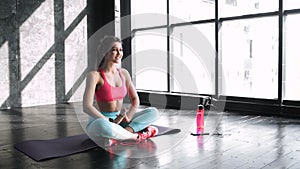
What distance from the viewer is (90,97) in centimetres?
223

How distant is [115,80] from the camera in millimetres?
2402

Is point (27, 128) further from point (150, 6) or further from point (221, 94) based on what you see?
point (150, 6)

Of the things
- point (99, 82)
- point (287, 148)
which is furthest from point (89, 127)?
point (287, 148)

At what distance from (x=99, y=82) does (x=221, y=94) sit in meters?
2.30

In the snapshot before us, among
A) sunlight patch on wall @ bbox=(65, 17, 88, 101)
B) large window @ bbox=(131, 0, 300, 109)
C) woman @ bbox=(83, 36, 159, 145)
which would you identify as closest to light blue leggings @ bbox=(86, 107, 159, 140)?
woman @ bbox=(83, 36, 159, 145)

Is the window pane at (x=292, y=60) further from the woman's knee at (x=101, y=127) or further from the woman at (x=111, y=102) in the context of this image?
the woman's knee at (x=101, y=127)

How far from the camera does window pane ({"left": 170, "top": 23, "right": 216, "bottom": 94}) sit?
170 inches

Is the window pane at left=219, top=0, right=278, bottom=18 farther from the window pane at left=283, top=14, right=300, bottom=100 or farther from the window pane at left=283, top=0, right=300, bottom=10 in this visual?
the window pane at left=283, top=14, right=300, bottom=100

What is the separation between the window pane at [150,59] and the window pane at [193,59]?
166mm

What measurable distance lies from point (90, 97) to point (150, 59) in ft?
8.07

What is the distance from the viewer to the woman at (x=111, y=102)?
2.21m

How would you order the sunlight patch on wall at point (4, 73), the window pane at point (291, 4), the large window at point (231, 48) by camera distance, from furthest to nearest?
the sunlight patch on wall at point (4, 73) < the large window at point (231, 48) < the window pane at point (291, 4)

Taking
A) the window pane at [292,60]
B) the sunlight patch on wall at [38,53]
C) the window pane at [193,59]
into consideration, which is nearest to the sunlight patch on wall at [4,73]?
the sunlight patch on wall at [38,53]

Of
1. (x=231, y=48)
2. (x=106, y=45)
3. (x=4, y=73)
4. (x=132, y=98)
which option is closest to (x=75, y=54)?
(x=4, y=73)
